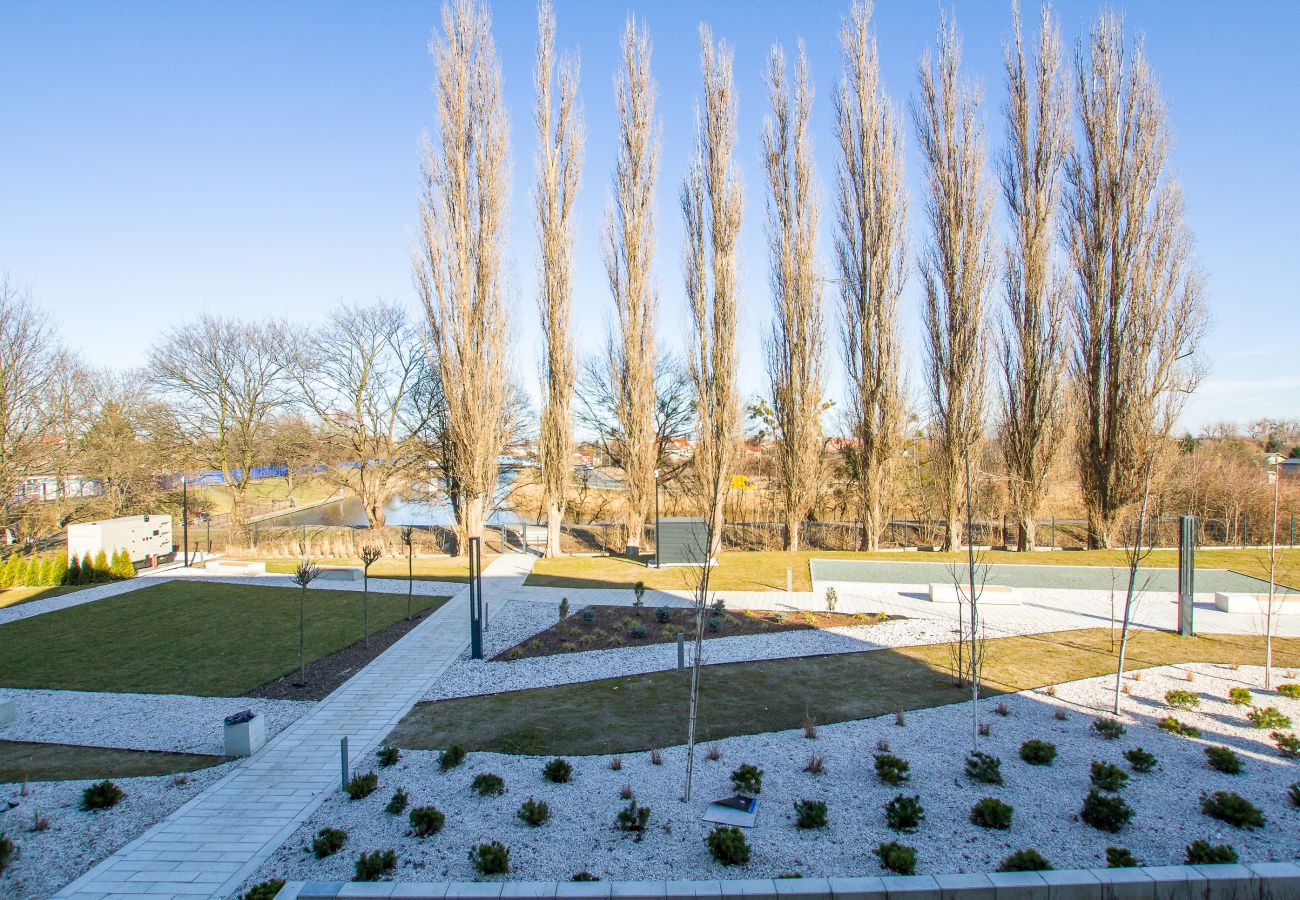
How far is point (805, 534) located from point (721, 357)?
7.36 m

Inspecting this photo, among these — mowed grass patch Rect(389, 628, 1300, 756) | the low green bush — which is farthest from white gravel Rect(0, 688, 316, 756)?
the low green bush

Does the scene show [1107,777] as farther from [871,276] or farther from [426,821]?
[871,276]

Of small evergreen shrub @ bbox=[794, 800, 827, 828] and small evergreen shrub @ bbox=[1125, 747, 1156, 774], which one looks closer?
small evergreen shrub @ bbox=[794, 800, 827, 828]

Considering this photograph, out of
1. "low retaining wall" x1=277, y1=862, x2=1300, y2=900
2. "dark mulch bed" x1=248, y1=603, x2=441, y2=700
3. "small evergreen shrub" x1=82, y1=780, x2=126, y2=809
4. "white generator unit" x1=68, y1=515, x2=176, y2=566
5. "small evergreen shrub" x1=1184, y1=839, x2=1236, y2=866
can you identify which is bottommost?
"dark mulch bed" x1=248, y1=603, x2=441, y2=700

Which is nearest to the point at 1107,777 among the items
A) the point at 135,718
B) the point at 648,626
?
the point at 648,626

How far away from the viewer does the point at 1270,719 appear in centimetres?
710

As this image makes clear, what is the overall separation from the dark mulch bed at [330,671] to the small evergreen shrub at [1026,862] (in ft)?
26.0

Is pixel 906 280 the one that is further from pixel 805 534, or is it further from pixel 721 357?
pixel 805 534

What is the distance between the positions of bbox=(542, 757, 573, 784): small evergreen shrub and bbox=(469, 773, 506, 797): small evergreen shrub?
17.1 inches

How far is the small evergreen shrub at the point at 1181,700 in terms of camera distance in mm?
→ 7684

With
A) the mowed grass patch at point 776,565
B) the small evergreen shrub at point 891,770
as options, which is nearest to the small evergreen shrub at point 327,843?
the small evergreen shrub at point 891,770

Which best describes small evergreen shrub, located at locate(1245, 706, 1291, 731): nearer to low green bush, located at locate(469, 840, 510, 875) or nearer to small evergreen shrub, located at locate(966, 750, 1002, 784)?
small evergreen shrub, located at locate(966, 750, 1002, 784)

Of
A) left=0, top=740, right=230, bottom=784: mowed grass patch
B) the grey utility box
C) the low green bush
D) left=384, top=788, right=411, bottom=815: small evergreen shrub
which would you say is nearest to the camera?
the low green bush

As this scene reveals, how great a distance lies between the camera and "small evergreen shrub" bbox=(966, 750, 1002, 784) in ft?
19.5
